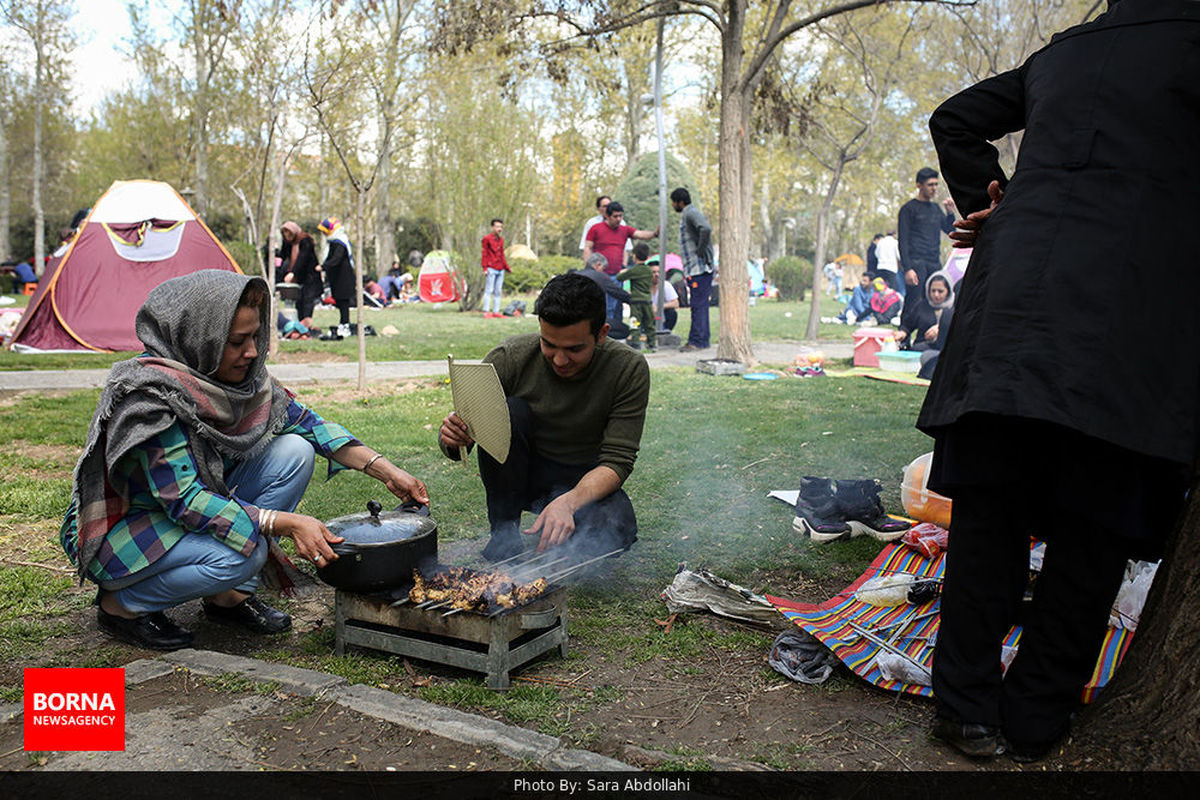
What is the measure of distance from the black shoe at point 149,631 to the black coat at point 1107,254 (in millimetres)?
2469

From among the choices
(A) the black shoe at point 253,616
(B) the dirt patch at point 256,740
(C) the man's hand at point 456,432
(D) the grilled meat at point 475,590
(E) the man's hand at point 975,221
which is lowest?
(A) the black shoe at point 253,616

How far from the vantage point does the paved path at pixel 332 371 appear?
803 centimetres

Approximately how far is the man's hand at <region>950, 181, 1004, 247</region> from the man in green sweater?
4.07 ft

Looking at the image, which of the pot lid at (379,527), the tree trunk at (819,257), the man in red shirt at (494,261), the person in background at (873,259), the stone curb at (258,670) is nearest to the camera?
the stone curb at (258,670)

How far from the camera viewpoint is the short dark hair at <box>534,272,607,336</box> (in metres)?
3.12

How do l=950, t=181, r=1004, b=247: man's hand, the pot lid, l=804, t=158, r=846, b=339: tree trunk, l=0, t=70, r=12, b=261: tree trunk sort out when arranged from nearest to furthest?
l=950, t=181, r=1004, b=247: man's hand → the pot lid → l=804, t=158, r=846, b=339: tree trunk → l=0, t=70, r=12, b=261: tree trunk

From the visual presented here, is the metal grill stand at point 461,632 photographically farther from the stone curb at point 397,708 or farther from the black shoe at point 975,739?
the black shoe at point 975,739

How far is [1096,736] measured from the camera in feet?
7.09

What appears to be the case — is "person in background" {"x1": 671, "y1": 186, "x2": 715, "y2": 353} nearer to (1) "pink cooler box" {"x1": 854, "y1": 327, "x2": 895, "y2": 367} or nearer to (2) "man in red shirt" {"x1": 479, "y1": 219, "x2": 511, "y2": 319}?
(1) "pink cooler box" {"x1": 854, "y1": 327, "x2": 895, "y2": 367}

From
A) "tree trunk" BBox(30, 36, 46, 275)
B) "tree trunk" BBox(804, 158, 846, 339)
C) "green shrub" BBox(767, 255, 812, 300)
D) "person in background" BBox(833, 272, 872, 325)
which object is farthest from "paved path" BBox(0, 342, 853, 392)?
"tree trunk" BBox(30, 36, 46, 275)

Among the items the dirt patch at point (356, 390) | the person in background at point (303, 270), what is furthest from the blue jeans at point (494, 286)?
the dirt patch at point (356, 390)

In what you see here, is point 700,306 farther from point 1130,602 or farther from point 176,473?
point 176,473
